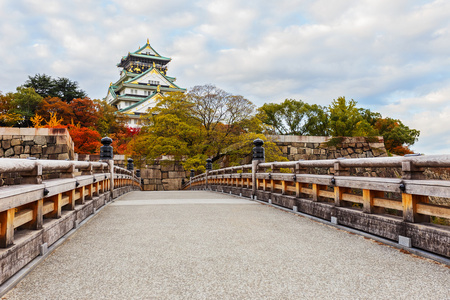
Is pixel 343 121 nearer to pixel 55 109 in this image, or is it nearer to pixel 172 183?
pixel 172 183

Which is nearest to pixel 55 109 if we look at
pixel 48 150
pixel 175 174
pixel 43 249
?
pixel 175 174

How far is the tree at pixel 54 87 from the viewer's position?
34219 mm

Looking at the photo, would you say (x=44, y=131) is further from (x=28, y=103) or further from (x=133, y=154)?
(x=28, y=103)

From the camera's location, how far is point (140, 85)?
172ft

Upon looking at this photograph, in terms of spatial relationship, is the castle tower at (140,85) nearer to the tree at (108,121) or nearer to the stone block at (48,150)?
the tree at (108,121)

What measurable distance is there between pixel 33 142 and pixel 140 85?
1592 inches

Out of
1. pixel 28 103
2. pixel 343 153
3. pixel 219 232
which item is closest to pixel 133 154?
pixel 28 103

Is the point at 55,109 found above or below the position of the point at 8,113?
above

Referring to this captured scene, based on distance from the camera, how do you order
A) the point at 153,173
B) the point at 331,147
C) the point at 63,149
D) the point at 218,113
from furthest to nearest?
1. the point at 153,173
2. the point at 331,147
3. the point at 218,113
4. the point at 63,149

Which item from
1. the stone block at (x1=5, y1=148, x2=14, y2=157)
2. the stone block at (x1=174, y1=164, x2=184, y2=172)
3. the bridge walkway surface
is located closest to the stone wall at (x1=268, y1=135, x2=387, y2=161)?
the stone block at (x1=174, y1=164, x2=184, y2=172)

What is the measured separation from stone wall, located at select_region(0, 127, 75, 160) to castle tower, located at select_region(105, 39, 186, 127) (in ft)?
96.9

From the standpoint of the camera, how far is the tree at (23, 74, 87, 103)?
3422 centimetres

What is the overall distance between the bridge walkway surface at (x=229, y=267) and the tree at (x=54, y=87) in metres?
33.8

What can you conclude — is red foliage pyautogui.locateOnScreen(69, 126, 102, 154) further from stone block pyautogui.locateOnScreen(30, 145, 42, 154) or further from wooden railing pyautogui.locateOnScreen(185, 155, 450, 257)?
wooden railing pyautogui.locateOnScreen(185, 155, 450, 257)
